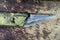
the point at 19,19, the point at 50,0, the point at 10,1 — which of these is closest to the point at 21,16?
the point at 19,19

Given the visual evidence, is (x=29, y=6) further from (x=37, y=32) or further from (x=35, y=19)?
(x=37, y=32)

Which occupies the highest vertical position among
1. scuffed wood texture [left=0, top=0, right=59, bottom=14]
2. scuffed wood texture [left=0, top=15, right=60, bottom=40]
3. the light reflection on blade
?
scuffed wood texture [left=0, top=0, right=59, bottom=14]

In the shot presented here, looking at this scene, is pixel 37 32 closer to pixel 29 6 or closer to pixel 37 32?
pixel 37 32

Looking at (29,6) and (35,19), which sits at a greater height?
(29,6)

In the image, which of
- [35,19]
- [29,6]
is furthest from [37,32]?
[29,6]

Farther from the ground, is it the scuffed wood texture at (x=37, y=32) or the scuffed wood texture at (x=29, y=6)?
the scuffed wood texture at (x=29, y=6)

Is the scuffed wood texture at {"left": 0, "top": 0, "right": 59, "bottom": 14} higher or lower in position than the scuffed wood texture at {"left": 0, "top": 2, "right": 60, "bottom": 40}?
higher

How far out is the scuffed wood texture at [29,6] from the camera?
150 cm

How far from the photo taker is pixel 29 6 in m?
1.51

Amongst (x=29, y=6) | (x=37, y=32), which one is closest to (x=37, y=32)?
(x=37, y=32)

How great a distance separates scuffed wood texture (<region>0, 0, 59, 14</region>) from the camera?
4.91 ft

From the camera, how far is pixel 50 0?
1.51 meters

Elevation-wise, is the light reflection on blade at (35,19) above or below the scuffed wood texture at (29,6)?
below

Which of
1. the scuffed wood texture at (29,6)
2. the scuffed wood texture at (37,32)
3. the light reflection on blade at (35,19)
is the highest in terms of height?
the scuffed wood texture at (29,6)
